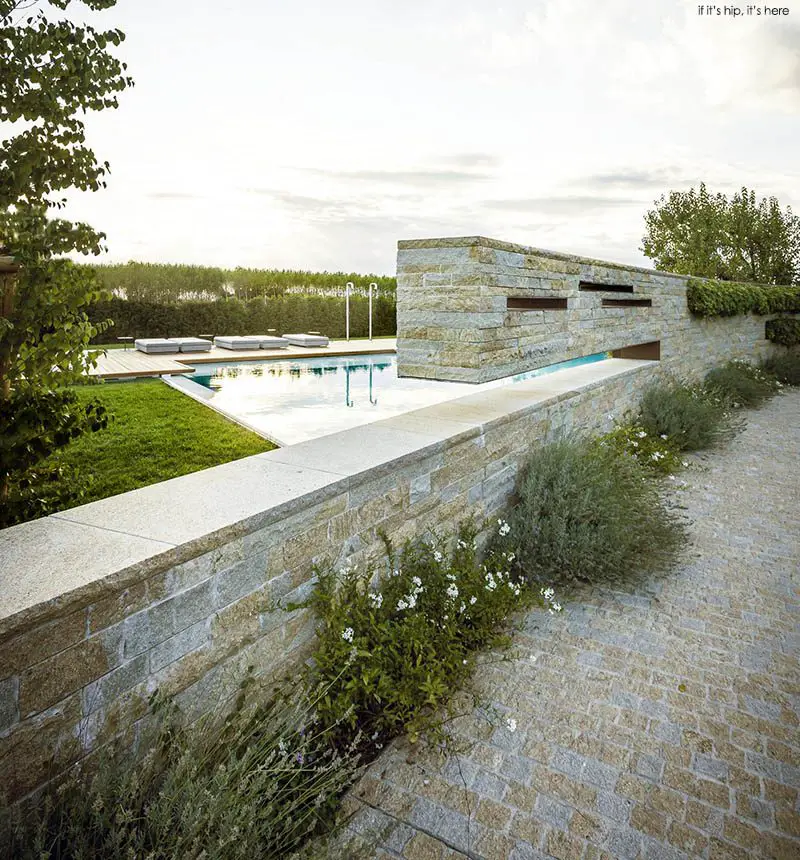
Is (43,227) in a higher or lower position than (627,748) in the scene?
higher

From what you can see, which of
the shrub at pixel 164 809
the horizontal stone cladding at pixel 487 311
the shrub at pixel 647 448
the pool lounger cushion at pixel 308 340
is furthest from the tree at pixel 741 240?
the shrub at pixel 164 809

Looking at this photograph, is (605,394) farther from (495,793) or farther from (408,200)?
(408,200)

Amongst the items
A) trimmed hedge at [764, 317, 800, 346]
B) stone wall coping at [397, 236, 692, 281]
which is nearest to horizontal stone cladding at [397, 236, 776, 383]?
stone wall coping at [397, 236, 692, 281]

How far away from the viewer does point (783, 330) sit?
42.1ft

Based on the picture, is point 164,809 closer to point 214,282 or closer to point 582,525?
point 582,525

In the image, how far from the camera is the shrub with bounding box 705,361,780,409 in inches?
356

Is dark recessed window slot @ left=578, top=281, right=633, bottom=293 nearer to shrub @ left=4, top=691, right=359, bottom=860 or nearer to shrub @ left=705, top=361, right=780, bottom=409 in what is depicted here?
shrub @ left=705, top=361, right=780, bottom=409

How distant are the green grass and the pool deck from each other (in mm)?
2685

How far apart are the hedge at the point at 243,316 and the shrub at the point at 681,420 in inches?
427

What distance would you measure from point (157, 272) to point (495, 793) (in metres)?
18.1

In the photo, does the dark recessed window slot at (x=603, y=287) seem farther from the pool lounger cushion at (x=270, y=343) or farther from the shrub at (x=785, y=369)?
the pool lounger cushion at (x=270, y=343)

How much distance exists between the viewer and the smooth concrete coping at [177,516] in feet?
4.73

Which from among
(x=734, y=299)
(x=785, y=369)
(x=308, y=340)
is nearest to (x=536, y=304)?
(x=734, y=299)

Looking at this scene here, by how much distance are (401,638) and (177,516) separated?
39.4 inches
